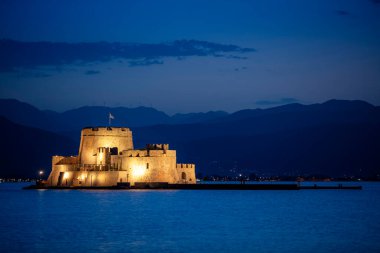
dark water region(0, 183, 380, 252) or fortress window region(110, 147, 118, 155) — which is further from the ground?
fortress window region(110, 147, 118, 155)

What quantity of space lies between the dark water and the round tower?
15.4 metres

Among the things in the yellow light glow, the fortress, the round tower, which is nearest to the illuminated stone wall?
the fortress

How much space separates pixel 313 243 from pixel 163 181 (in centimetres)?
4488

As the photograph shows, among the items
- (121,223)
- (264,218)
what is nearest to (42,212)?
(121,223)

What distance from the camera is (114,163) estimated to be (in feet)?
257

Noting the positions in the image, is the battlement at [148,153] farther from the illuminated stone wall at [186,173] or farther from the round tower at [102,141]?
the illuminated stone wall at [186,173]

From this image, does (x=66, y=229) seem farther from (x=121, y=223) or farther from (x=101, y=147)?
(x=101, y=147)

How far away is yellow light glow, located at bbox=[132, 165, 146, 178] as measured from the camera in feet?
252

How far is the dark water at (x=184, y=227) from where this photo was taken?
3394 centimetres

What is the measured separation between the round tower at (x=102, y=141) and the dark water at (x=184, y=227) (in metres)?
15.4

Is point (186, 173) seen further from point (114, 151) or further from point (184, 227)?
point (184, 227)

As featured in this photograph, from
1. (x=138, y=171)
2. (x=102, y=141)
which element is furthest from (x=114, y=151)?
(x=138, y=171)

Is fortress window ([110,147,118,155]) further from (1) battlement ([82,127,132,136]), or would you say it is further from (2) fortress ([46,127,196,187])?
(1) battlement ([82,127,132,136])

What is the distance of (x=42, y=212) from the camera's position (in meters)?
53.6
